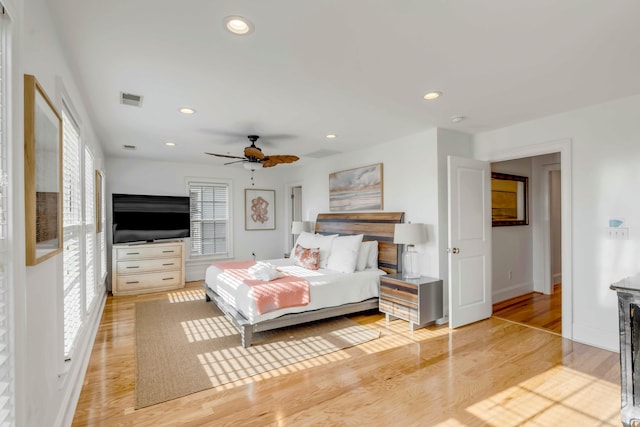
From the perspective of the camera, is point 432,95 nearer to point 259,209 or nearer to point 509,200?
point 509,200

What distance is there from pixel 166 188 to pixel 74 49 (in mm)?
4534

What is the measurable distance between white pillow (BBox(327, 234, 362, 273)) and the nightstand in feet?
1.74

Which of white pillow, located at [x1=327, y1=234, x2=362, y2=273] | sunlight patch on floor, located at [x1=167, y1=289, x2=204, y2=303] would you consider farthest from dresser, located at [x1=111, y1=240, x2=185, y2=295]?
white pillow, located at [x1=327, y1=234, x2=362, y2=273]

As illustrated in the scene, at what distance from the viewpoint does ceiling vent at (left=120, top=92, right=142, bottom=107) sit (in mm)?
2965

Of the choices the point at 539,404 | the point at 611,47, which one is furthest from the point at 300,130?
the point at 539,404

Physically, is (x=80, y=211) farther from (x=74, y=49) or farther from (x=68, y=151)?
(x=74, y=49)

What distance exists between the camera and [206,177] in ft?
22.3

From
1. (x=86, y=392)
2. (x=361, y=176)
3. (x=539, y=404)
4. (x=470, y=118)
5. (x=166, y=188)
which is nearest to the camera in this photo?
(x=539, y=404)

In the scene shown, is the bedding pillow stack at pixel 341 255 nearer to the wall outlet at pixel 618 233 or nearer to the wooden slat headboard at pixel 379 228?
the wooden slat headboard at pixel 379 228

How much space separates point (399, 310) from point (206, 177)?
4759 mm

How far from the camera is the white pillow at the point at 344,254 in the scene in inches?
175

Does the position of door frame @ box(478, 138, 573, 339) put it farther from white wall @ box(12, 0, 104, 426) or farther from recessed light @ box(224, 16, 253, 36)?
white wall @ box(12, 0, 104, 426)

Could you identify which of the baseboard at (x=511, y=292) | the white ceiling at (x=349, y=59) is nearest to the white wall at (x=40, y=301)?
the white ceiling at (x=349, y=59)

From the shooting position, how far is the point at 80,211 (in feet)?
9.41
